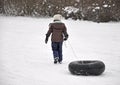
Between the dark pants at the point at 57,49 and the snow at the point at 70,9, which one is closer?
the dark pants at the point at 57,49

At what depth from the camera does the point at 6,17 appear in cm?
2941

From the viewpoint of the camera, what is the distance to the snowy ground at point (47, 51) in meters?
11.0

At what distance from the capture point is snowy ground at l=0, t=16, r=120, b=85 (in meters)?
11.0

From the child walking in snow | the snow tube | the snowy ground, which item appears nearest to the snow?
the snowy ground

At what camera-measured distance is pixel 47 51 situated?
54.6 ft

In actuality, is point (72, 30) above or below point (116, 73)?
below

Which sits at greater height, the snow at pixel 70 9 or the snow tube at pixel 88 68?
the snow tube at pixel 88 68

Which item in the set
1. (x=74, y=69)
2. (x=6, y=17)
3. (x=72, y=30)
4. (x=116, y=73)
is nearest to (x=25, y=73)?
(x=74, y=69)

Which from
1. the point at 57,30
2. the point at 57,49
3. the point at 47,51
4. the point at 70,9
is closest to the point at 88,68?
the point at 57,49

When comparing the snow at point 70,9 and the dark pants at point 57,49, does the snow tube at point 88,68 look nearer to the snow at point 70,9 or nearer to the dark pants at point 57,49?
the dark pants at point 57,49

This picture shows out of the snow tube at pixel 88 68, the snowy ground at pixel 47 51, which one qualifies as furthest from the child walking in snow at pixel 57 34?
the snow tube at pixel 88 68

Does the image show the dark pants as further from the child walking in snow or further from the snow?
the snow

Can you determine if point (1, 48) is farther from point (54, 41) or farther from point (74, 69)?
point (74, 69)

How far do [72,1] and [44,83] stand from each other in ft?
56.5
